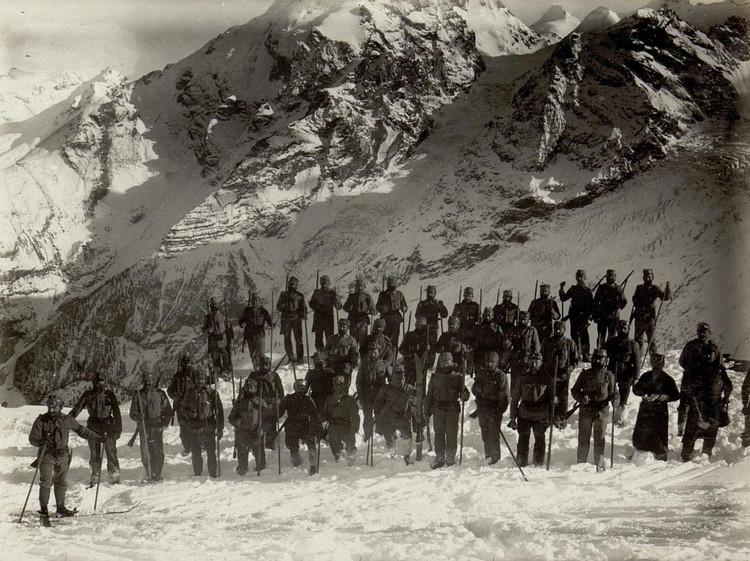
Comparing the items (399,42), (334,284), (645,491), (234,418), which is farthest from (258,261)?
(645,491)

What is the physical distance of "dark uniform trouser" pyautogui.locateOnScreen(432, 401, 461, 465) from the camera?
35.7 ft

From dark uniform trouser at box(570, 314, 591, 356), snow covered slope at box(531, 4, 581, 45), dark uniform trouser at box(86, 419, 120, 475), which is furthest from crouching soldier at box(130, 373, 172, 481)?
snow covered slope at box(531, 4, 581, 45)

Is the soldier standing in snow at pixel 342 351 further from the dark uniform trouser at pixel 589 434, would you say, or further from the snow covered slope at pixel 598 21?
the snow covered slope at pixel 598 21

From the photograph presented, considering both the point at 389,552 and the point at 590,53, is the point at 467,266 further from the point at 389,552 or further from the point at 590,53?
the point at 389,552

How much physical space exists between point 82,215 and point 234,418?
190ft

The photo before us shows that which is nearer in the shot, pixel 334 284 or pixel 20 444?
pixel 20 444

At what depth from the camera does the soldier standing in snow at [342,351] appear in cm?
1313

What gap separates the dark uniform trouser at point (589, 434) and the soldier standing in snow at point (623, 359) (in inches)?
60.9

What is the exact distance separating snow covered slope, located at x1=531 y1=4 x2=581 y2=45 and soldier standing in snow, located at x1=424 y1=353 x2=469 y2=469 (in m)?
63.5

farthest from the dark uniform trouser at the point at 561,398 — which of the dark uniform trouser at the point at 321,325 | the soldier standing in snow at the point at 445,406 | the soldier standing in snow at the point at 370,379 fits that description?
the dark uniform trouser at the point at 321,325

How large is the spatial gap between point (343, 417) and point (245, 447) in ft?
5.41

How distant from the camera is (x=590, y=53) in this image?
47.8 metres

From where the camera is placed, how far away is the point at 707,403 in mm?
10461

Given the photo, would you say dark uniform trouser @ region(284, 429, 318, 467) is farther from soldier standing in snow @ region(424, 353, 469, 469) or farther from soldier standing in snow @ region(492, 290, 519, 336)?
soldier standing in snow @ region(492, 290, 519, 336)
